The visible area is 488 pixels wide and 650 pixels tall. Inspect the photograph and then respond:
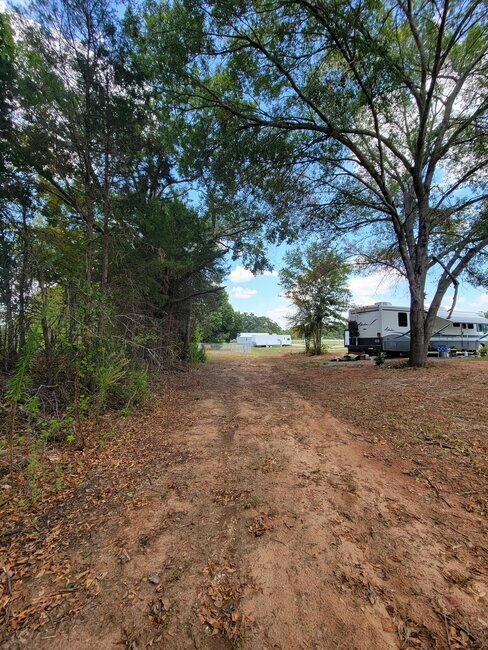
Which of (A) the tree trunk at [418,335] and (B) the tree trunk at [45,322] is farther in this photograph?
(A) the tree trunk at [418,335]

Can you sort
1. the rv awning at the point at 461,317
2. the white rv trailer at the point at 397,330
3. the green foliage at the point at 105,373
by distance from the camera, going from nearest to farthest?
the green foliage at the point at 105,373 < the white rv trailer at the point at 397,330 < the rv awning at the point at 461,317

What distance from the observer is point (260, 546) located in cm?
191

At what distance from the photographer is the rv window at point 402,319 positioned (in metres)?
14.8

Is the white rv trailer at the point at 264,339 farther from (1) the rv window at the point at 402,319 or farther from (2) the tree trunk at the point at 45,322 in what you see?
(2) the tree trunk at the point at 45,322

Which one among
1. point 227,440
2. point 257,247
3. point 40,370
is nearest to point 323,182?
point 257,247

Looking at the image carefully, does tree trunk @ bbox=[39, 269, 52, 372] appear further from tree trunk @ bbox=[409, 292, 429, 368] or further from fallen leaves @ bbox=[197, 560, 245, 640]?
tree trunk @ bbox=[409, 292, 429, 368]

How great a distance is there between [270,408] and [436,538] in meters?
3.77

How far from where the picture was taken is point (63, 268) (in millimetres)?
5676

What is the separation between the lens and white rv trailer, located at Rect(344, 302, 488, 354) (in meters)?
14.3

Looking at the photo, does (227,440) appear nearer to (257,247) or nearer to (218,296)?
(257,247)

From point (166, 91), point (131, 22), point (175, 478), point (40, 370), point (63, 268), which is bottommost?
point (175, 478)

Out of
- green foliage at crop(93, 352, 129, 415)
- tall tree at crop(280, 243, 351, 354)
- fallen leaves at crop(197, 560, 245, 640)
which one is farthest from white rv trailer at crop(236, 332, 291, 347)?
fallen leaves at crop(197, 560, 245, 640)

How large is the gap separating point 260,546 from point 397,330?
1504cm

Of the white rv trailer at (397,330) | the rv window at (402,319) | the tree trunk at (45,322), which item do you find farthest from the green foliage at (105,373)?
the rv window at (402,319)
